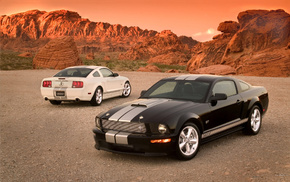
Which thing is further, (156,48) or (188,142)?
(156,48)

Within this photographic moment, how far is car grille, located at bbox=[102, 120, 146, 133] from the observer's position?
5797 millimetres

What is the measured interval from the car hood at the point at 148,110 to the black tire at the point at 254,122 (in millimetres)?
1905

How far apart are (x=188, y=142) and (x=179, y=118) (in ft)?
1.59

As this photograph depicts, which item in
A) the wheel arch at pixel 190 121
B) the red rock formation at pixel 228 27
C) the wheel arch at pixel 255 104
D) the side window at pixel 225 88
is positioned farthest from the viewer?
the red rock formation at pixel 228 27

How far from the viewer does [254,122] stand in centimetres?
795

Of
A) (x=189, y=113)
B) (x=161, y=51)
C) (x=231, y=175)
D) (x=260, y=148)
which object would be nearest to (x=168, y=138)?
(x=189, y=113)

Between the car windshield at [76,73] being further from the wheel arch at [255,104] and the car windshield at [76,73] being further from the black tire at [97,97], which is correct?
the wheel arch at [255,104]

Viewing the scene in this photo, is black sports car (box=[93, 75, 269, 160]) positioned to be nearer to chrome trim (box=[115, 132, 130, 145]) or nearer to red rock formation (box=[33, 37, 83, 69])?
chrome trim (box=[115, 132, 130, 145])

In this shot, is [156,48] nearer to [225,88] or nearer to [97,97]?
[97,97]

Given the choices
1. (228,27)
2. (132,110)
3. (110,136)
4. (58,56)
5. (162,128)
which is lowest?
(110,136)

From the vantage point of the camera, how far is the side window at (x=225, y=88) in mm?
7129

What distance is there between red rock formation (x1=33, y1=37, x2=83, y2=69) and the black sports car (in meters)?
32.4

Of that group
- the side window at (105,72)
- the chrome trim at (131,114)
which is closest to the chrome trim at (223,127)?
the chrome trim at (131,114)

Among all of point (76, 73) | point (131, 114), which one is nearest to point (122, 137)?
point (131, 114)
